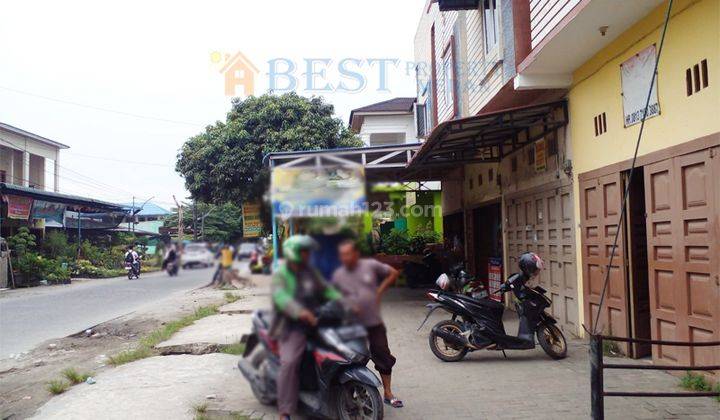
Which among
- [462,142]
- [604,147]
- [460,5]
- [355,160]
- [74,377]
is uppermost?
[460,5]

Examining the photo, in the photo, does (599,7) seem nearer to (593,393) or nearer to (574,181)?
(574,181)

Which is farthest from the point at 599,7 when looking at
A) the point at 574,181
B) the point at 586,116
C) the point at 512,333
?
the point at 512,333

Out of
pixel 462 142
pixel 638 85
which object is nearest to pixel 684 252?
pixel 638 85

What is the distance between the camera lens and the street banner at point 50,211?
2004 millimetres

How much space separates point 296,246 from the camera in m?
1.00

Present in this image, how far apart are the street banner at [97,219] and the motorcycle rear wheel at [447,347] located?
4534 mm

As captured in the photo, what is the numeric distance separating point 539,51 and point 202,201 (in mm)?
5595

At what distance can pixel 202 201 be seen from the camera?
4.59 ft

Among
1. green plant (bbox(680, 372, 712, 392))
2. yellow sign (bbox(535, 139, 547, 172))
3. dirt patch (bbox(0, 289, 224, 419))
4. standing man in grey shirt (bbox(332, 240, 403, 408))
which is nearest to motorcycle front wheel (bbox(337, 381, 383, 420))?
standing man in grey shirt (bbox(332, 240, 403, 408))

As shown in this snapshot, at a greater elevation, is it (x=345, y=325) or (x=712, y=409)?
(x=345, y=325)

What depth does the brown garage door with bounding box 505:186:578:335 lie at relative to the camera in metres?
7.32

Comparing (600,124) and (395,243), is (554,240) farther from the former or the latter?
(395,243)

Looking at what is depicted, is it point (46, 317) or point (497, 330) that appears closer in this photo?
point (497, 330)

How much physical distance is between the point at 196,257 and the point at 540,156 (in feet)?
24.8
